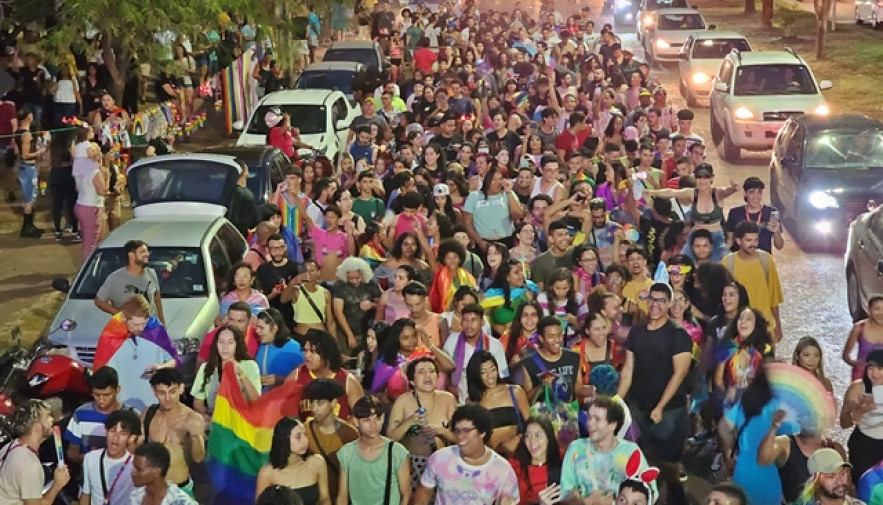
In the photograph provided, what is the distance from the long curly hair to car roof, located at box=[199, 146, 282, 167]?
737 cm

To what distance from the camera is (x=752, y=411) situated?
8.20 m

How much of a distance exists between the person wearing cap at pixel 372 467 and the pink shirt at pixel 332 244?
4.98m

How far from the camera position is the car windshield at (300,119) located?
66.1 feet

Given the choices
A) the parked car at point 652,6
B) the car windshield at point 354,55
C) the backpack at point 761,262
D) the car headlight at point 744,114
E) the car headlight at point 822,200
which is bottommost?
the parked car at point 652,6

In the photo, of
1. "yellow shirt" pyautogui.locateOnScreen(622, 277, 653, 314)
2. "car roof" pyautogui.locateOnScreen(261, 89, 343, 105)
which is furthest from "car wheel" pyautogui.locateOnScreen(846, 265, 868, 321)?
"car roof" pyautogui.locateOnScreen(261, 89, 343, 105)

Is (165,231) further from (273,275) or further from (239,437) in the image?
(239,437)

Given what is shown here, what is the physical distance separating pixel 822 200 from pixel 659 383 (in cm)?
818

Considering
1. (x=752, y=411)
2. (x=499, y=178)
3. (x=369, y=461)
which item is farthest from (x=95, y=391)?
(x=499, y=178)

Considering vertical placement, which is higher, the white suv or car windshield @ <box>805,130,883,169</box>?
car windshield @ <box>805,130,883,169</box>

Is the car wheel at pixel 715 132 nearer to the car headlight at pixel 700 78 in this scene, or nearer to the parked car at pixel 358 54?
the car headlight at pixel 700 78

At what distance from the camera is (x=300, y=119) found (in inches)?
798

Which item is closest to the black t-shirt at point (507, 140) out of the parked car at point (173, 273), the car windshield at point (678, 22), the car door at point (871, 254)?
the parked car at point (173, 273)

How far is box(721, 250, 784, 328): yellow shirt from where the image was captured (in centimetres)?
1096

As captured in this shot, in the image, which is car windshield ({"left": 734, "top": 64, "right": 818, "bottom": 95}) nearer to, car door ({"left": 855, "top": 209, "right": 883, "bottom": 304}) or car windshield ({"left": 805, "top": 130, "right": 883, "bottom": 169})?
car windshield ({"left": 805, "top": 130, "right": 883, "bottom": 169})
